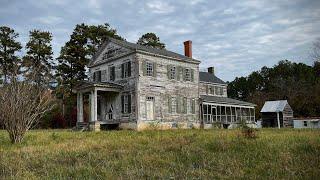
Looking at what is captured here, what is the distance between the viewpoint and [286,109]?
53688mm

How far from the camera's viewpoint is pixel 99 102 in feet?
117

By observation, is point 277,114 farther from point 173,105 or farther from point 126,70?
point 126,70

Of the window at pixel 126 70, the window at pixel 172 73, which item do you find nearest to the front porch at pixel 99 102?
the window at pixel 126 70

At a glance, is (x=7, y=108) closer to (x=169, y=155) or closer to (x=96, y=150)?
(x=96, y=150)

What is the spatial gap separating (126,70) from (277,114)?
29.9 metres

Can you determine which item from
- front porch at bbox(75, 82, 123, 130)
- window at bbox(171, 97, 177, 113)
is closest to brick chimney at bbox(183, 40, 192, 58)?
window at bbox(171, 97, 177, 113)

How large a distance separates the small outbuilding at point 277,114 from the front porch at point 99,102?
28.3m

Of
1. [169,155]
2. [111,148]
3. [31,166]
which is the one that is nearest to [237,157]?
[169,155]

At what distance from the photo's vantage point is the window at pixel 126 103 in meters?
31.4

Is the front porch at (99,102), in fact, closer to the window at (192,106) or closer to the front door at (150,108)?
the front door at (150,108)

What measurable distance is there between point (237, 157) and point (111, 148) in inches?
194

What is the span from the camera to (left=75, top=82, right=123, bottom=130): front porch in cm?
3044

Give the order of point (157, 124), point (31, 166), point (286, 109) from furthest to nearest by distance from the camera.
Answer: point (286, 109), point (157, 124), point (31, 166)

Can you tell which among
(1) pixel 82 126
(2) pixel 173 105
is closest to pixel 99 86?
(1) pixel 82 126
